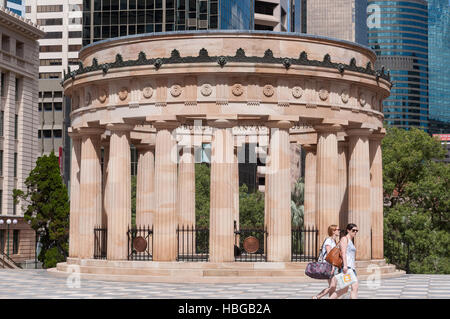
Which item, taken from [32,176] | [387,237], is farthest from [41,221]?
[387,237]

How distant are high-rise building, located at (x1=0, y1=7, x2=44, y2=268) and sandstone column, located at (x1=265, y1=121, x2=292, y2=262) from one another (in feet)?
182

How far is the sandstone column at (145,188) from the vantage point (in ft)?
146

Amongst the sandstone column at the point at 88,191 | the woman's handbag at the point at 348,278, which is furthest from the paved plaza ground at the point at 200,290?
the woman's handbag at the point at 348,278

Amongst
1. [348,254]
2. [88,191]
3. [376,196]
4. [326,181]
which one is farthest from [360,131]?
[348,254]

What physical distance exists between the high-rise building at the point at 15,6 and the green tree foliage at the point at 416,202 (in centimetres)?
5001

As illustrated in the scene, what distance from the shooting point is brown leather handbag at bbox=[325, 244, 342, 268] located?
22.7 metres

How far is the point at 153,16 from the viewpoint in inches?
4678

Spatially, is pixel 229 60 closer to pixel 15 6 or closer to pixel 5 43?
pixel 5 43

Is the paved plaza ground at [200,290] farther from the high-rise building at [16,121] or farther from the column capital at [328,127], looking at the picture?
the high-rise building at [16,121]

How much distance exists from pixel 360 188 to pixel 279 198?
565 centimetres

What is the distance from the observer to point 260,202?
278 feet

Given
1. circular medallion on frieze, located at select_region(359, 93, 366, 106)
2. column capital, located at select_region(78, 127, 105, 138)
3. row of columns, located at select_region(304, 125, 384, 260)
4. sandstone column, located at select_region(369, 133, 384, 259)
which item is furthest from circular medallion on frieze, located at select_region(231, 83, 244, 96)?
sandstone column, located at select_region(369, 133, 384, 259)

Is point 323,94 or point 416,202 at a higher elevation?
point 323,94
